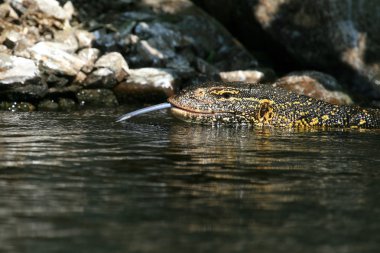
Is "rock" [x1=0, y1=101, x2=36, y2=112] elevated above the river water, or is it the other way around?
"rock" [x1=0, y1=101, x2=36, y2=112]

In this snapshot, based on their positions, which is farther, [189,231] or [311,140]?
[311,140]

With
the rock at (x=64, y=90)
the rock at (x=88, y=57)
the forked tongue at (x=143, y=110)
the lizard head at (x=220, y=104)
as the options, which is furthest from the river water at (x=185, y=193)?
the rock at (x=88, y=57)

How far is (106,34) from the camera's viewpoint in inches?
586

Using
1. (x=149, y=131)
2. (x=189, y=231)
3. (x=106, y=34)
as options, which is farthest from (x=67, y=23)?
(x=189, y=231)

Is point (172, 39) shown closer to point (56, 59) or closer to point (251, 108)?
point (56, 59)

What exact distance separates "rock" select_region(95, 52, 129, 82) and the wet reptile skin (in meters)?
3.23

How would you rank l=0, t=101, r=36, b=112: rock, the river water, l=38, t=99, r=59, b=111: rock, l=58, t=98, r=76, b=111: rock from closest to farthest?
the river water, l=0, t=101, r=36, b=112: rock, l=38, t=99, r=59, b=111: rock, l=58, t=98, r=76, b=111: rock

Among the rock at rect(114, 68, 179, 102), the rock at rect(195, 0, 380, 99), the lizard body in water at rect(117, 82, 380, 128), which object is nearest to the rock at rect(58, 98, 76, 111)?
the rock at rect(114, 68, 179, 102)

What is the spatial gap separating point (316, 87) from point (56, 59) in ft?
14.2

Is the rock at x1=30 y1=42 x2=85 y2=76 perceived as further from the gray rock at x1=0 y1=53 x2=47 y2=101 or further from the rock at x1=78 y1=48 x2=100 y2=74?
the gray rock at x1=0 y1=53 x2=47 y2=101

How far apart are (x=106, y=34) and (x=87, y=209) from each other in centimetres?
1038

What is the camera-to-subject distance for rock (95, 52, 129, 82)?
13332mm

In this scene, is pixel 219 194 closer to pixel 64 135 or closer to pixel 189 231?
pixel 189 231

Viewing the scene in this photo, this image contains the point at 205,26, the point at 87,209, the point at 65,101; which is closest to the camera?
the point at 87,209
